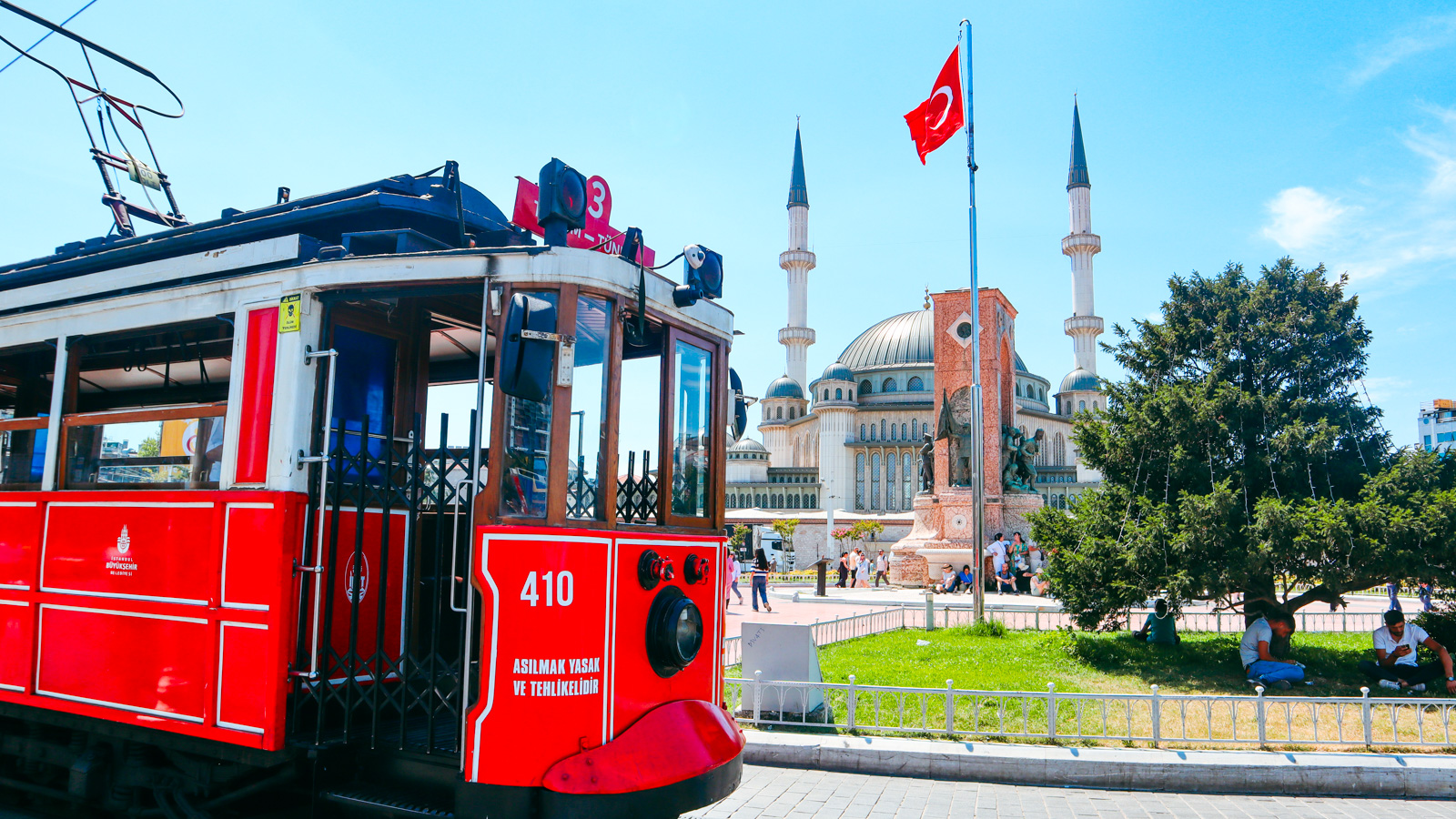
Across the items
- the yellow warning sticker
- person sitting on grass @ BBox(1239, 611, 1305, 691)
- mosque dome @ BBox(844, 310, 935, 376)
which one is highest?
mosque dome @ BBox(844, 310, 935, 376)

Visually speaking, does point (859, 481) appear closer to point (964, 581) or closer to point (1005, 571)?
point (964, 581)

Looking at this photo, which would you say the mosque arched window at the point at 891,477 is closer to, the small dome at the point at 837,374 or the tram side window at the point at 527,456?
the small dome at the point at 837,374

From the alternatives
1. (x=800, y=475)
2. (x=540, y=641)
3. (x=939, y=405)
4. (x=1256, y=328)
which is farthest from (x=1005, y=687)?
(x=800, y=475)

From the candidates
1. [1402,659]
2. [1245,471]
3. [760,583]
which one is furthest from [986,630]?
[760,583]

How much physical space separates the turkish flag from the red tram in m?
14.5

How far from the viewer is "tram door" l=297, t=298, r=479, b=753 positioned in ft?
15.3

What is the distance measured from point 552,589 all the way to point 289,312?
2.15m

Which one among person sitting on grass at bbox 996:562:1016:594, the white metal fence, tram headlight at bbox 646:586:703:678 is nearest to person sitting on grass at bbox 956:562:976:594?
person sitting on grass at bbox 996:562:1016:594

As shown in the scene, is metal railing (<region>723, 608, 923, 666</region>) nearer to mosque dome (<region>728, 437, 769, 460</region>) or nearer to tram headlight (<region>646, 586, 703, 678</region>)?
tram headlight (<region>646, 586, 703, 678</region>)

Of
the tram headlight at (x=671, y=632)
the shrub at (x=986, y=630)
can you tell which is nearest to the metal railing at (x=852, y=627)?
the shrub at (x=986, y=630)

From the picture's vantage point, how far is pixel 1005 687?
10.5 m

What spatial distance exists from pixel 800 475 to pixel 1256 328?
7966cm

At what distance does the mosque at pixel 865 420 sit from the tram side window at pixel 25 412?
7775 centimetres

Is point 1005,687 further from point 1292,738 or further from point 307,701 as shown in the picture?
point 307,701
